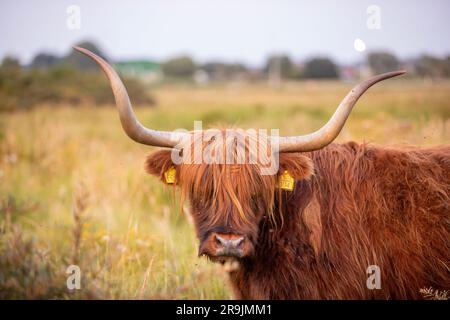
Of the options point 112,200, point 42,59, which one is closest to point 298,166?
point 112,200

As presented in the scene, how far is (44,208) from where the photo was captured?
8.27 metres

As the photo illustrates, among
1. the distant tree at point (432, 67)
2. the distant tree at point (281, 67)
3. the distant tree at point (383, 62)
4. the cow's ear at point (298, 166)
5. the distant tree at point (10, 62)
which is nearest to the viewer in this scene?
the cow's ear at point (298, 166)

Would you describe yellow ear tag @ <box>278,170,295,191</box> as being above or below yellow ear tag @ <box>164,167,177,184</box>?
below

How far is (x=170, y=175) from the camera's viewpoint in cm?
403

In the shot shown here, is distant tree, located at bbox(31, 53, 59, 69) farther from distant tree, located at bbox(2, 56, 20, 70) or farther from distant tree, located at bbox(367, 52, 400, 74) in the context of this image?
distant tree, located at bbox(367, 52, 400, 74)

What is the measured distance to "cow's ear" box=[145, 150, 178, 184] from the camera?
395 cm

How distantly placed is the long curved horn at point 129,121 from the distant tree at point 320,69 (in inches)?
499

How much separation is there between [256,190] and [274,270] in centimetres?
63

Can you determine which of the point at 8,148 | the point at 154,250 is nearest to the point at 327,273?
the point at 154,250

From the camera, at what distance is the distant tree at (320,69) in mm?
16047

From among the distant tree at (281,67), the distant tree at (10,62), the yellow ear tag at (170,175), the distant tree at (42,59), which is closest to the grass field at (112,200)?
the yellow ear tag at (170,175)

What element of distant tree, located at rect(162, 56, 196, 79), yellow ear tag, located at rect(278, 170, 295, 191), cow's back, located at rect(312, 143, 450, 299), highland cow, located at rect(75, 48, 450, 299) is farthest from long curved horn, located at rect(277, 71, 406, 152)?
distant tree, located at rect(162, 56, 196, 79)

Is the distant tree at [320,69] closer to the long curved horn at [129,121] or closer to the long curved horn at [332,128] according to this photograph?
the long curved horn at [332,128]

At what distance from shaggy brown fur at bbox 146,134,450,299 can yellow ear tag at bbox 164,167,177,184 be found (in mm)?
143
